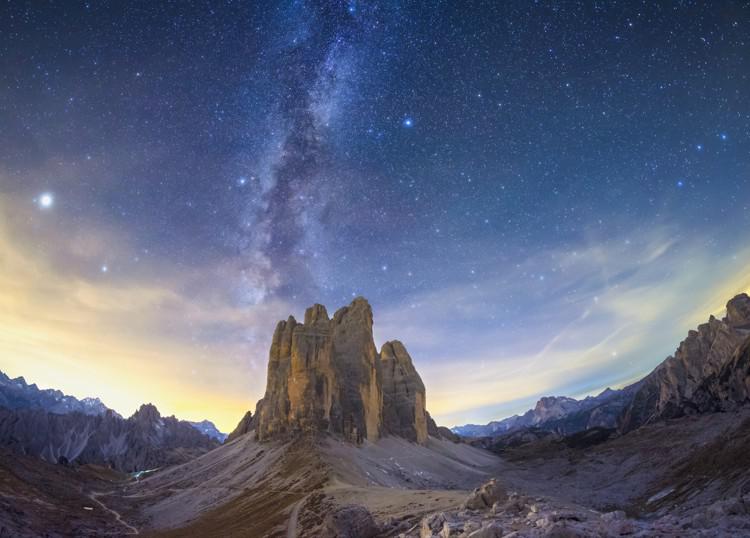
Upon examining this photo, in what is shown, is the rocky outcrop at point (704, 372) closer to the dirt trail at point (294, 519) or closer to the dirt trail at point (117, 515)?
the dirt trail at point (294, 519)

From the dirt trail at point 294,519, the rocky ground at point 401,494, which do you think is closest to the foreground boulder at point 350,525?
the rocky ground at point 401,494

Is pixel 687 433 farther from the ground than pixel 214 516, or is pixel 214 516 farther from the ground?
pixel 214 516

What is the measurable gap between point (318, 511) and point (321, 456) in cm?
3167

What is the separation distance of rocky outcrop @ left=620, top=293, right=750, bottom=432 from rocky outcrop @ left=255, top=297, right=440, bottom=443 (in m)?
75.8

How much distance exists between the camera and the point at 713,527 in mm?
11852

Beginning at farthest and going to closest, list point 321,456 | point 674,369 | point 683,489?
point 674,369 → point 321,456 → point 683,489

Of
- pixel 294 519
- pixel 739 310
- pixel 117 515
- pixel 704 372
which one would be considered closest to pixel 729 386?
pixel 704 372

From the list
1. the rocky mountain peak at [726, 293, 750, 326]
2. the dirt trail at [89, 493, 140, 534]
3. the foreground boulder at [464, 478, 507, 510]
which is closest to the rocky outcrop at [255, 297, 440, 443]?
the dirt trail at [89, 493, 140, 534]

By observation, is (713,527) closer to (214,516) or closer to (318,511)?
(318,511)

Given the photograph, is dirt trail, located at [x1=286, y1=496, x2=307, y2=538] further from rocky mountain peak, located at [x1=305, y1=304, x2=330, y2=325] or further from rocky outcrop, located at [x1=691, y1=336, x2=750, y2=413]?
rocky outcrop, located at [x1=691, y1=336, x2=750, y2=413]

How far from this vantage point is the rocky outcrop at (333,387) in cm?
9365

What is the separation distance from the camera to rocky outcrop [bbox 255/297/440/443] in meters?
93.7

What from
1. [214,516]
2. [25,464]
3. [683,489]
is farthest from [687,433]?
[25,464]

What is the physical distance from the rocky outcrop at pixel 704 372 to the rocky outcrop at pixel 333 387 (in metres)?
75.8
